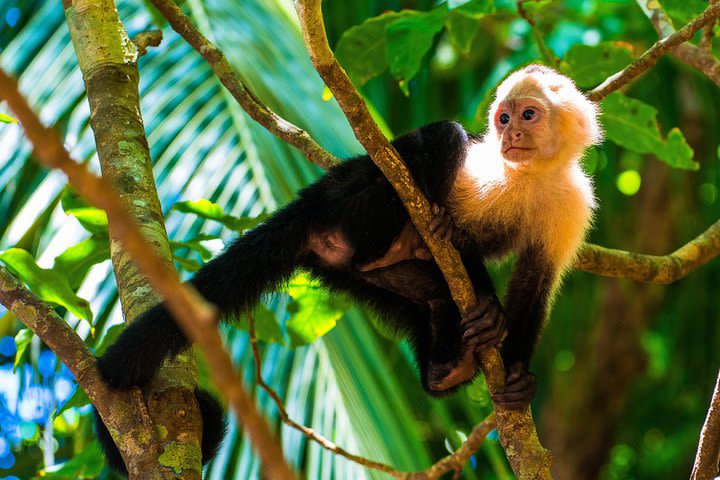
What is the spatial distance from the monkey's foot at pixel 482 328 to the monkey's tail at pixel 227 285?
2.22ft

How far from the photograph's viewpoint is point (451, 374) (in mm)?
3123

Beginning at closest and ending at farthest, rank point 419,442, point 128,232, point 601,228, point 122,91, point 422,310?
1. point 128,232
2. point 122,91
3. point 422,310
4. point 419,442
5. point 601,228

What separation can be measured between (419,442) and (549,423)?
12.5ft

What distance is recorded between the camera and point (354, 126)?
2.33 metres

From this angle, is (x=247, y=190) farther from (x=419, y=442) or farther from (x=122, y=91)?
(x=419, y=442)

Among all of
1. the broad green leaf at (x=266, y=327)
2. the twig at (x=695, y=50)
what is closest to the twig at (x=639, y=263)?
the twig at (x=695, y=50)

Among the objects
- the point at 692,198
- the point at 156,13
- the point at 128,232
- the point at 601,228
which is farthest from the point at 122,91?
the point at 692,198

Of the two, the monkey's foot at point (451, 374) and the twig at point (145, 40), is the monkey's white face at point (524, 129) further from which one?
the twig at point (145, 40)

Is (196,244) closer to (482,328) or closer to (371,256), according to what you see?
(371,256)

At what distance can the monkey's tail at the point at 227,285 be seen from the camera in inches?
88.2

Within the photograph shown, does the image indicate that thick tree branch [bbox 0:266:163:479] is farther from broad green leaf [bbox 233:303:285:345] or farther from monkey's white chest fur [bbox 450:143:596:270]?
monkey's white chest fur [bbox 450:143:596:270]

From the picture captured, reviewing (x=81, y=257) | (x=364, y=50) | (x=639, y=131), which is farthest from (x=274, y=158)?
(x=639, y=131)

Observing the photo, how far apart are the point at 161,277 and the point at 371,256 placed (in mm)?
2478

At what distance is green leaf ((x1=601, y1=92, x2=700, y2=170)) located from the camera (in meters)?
3.38
